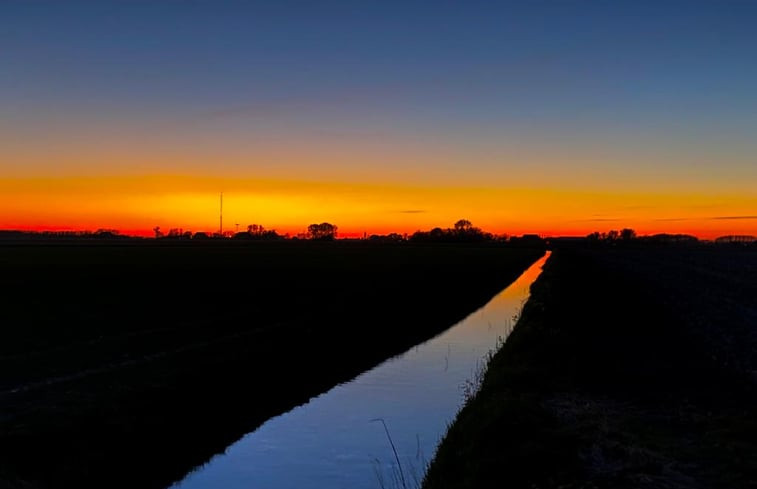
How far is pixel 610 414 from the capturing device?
12586mm

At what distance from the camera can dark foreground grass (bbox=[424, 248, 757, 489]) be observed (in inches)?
374

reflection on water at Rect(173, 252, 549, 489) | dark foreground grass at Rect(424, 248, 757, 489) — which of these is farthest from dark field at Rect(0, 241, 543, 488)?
dark foreground grass at Rect(424, 248, 757, 489)

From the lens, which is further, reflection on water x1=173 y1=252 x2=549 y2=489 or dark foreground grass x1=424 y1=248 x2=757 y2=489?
reflection on water x1=173 y1=252 x2=549 y2=489

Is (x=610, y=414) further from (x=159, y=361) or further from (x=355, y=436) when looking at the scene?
(x=159, y=361)

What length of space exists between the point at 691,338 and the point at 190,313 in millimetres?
22162

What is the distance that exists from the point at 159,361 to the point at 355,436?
24.9 ft

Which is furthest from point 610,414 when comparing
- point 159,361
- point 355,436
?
point 159,361

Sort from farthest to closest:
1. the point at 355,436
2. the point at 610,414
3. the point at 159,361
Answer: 1. the point at 159,361
2. the point at 355,436
3. the point at 610,414

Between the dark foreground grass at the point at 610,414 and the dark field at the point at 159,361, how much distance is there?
631 centimetres

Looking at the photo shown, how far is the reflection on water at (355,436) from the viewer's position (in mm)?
13547

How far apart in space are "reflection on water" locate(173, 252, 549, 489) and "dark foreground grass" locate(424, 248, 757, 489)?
156 cm

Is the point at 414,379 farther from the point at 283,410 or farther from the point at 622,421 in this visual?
the point at 622,421

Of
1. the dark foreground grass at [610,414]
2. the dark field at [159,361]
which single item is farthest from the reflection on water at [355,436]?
the dark foreground grass at [610,414]

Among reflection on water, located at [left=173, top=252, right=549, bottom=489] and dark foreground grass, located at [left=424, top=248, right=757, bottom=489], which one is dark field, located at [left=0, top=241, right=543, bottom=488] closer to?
reflection on water, located at [left=173, top=252, right=549, bottom=489]
